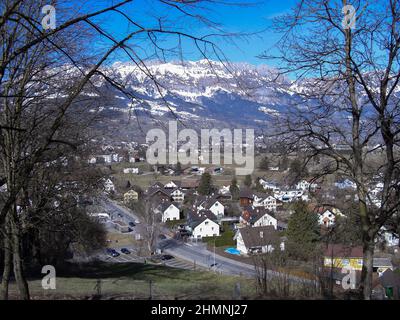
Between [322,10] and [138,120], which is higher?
[322,10]

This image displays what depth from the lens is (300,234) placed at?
16.2 metres

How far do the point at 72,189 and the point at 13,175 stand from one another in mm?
5853

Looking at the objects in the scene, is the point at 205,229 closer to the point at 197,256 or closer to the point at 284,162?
the point at 197,256

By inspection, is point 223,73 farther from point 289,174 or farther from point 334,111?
point 289,174

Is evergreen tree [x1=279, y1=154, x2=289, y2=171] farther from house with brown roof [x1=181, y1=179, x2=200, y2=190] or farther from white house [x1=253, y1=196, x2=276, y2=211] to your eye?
house with brown roof [x1=181, y1=179, x2=200, y2=190]

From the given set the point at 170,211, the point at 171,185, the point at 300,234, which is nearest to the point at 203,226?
the point at 170,211

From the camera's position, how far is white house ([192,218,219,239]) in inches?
Result: 1535

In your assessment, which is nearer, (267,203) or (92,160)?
(92,160)

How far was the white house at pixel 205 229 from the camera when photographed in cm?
3900

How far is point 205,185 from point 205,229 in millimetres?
13840

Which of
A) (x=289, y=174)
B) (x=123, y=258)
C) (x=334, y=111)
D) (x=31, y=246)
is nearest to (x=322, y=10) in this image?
(x=334, y=111)

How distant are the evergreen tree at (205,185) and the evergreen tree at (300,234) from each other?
3516 cm

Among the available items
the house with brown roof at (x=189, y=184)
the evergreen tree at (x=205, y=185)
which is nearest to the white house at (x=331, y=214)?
the evergreen tree at (x=205, y=185)

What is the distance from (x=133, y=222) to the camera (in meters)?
37.1
